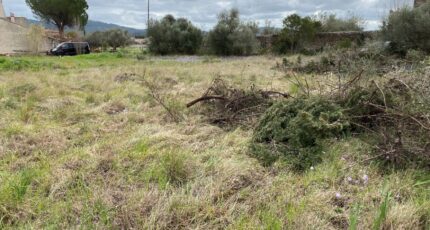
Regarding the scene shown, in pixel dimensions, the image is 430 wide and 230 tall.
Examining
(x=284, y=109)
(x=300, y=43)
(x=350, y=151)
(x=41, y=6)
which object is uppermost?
(x=41, y=6)

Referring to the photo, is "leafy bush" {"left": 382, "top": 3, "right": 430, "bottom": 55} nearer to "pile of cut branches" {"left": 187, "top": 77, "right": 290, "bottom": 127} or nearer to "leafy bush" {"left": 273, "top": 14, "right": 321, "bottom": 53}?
"leafy bush" {"left": 273, "top": 14, "right": 321, "bottom": 53}

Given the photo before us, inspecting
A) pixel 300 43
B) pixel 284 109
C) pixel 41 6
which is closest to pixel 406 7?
pixel 300 43

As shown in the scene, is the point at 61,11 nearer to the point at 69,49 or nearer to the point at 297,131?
the point at 69,49

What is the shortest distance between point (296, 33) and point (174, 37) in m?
9.19

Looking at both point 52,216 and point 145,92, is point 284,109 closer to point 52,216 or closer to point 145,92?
point 52,216

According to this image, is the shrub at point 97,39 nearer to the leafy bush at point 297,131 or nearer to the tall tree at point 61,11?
the tall tree at point 61,11

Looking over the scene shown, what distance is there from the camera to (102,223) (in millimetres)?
2068

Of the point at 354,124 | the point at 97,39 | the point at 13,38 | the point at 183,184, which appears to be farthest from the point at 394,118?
the point at 97,39

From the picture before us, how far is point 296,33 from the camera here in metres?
23.0

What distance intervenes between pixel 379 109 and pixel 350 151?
0.71 metres

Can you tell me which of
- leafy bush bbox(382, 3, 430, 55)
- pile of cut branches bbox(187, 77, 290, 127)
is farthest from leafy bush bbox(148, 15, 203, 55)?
pile of cut branches bbox(187, 77, 290, 127)

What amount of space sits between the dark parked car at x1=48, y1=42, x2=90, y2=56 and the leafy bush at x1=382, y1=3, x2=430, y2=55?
22089 mm

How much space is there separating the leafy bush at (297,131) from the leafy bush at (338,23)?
77.8 ft

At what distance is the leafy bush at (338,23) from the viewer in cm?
2656
